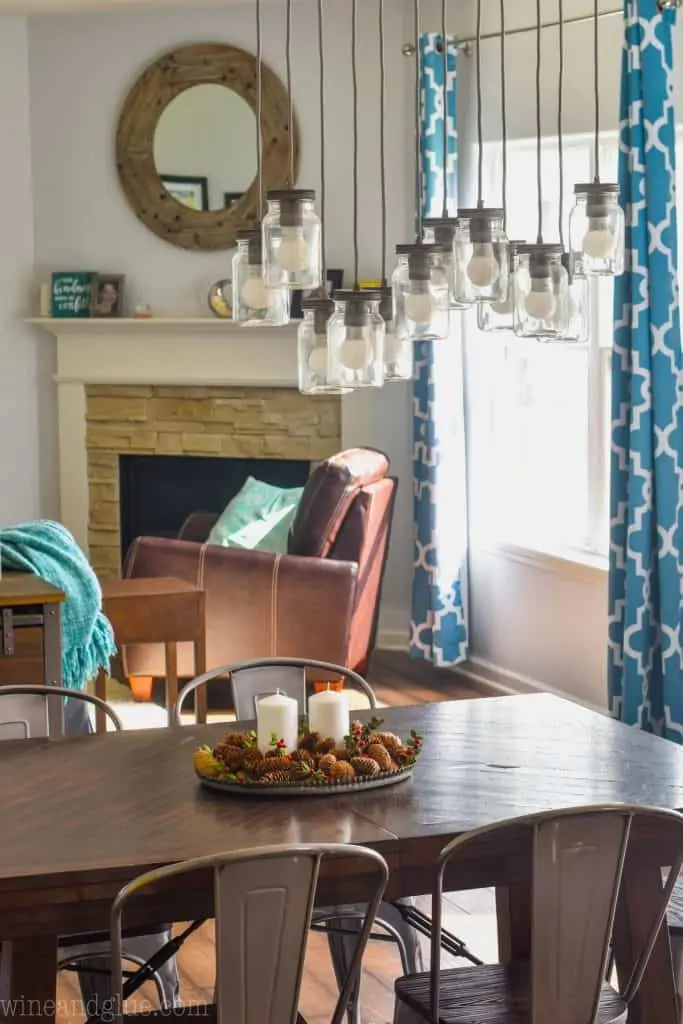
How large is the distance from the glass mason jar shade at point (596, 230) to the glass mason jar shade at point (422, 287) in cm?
24

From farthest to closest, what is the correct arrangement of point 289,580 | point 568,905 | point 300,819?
A: point 289,580 → point 300,819 → point 568,905

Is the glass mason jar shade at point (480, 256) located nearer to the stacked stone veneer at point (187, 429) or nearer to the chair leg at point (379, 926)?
the chair leg at point (379, 926)

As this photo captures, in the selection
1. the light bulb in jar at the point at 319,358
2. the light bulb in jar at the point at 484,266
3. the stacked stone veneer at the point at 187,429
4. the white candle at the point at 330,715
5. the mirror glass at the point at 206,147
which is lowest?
the white candle at the point at 330,715

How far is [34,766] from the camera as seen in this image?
115 inches

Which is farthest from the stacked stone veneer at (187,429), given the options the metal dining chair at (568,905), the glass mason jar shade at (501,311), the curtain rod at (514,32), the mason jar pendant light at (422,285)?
the metal dining chair at (568,905)

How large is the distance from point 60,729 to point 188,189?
461 centimetres

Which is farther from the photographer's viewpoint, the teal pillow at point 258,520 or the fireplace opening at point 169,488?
the fireplace opening at point 169,488

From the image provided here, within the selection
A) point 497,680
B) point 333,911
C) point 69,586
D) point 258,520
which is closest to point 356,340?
point 333,911

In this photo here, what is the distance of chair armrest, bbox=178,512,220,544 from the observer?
6984 mm

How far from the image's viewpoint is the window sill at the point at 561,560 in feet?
19.5

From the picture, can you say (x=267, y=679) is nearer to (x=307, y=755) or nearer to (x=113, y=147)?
(x=307, y=755)

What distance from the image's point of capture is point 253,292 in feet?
9.25

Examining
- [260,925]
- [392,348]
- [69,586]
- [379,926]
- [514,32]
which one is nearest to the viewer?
[260,925]

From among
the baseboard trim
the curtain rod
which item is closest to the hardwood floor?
the baseboard trim
